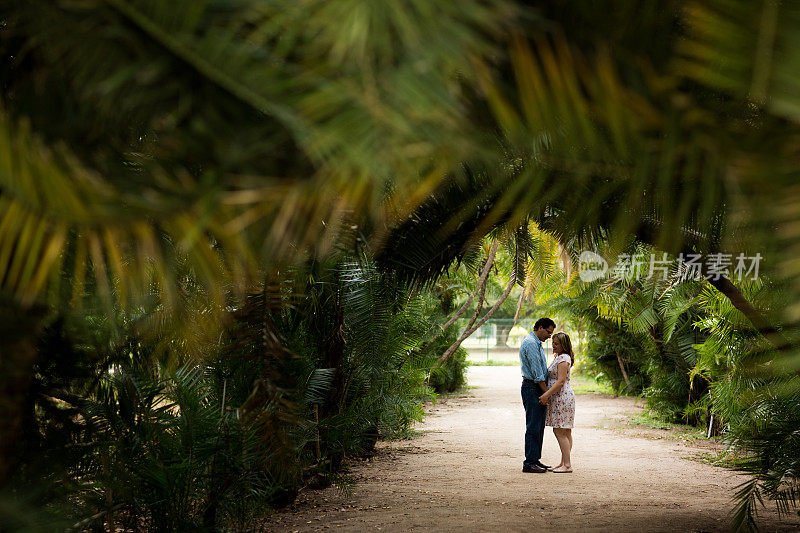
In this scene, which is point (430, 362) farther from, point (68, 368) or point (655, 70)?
point (655, 70)

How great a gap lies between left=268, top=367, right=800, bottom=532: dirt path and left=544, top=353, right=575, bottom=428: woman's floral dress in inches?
24.5

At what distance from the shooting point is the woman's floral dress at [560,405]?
7824mm

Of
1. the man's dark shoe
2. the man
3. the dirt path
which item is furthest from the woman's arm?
the dirt path

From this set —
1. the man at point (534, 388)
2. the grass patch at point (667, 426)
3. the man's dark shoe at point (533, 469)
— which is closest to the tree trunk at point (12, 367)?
the man at point (534, 388)

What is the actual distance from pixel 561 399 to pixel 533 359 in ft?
1.93

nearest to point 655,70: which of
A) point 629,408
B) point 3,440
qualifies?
point 3,440

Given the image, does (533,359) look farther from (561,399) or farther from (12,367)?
(12,367)

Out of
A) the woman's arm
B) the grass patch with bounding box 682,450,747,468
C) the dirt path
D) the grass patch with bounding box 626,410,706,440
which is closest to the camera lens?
the dirt path

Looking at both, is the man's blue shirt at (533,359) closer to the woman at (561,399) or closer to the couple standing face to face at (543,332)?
the couple standing face to face at (543,332)

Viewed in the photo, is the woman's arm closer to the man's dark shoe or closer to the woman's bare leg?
the woman's bare leg

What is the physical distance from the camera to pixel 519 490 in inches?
A: 269

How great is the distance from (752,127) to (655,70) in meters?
0.09

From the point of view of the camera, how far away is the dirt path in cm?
539

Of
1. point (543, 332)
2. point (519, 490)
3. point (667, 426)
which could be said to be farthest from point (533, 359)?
point (667, 426)
